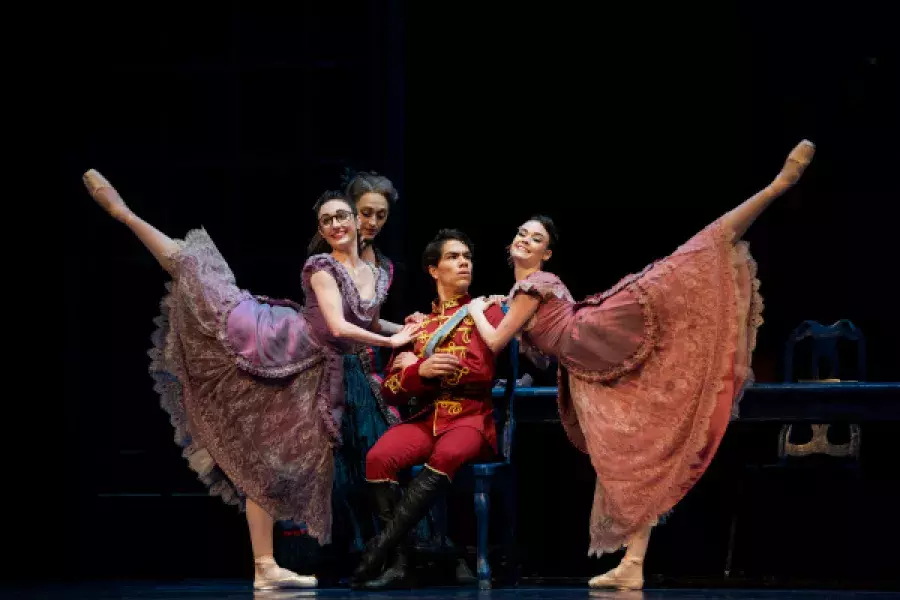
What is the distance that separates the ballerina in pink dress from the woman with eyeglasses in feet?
1.83

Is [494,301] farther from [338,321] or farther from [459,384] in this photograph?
[338,321]

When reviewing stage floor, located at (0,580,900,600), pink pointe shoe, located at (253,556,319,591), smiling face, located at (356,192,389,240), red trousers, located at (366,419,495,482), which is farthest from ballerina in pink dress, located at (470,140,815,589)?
pink pointe shoe, located at (253,556,319,591)

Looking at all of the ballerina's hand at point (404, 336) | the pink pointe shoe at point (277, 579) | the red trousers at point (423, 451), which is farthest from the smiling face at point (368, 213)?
the pink pointe shoe at point (277, 579)

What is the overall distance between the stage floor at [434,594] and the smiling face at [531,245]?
113 cm

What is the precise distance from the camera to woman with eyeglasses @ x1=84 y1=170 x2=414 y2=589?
4664 mm

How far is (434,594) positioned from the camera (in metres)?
4.23

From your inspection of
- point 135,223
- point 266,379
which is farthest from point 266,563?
point 135,223

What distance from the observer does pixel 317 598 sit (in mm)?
4137

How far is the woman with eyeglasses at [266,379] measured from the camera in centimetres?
466

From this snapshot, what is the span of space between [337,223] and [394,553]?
3.80ft

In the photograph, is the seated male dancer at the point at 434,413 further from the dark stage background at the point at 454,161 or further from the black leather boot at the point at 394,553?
the dark stage background at the point at 454,161

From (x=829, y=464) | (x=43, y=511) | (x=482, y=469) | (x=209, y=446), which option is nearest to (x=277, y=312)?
(x=209, y=446)

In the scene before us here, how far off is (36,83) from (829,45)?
11.7 feet

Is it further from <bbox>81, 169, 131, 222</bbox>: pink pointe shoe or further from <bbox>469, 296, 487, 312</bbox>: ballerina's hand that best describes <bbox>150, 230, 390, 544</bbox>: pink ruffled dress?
<bbox>469, 296, 487, 312</bbox>: ballerina's hand
